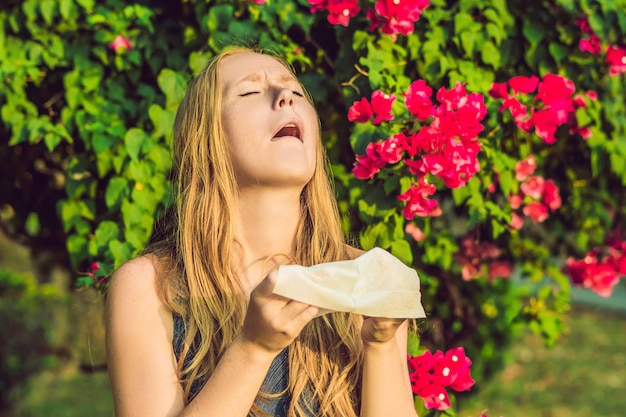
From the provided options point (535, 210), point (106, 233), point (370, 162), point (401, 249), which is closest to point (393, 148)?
point (370, 162)

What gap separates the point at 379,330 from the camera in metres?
1.75

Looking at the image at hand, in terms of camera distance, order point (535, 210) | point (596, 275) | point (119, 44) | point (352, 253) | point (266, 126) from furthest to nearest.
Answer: point (596, 275), point (535, 210), point (119, 44), point (352, 253), point (266, 126)

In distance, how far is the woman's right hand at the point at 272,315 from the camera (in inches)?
61.5

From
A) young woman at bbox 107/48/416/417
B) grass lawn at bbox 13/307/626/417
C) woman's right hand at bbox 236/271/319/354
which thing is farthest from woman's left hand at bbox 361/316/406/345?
grass lawn at bbox 13/307/626/417

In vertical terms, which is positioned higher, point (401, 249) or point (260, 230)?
point (260, 230)

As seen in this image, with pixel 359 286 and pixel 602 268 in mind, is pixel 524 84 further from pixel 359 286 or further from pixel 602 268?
pixel 359 286

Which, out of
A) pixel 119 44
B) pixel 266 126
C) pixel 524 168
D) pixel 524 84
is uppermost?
pixel 266 126

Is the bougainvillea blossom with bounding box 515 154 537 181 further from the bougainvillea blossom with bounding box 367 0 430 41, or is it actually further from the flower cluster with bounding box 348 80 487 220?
the bougainvillea blossom with bounding box 367 0 430 41

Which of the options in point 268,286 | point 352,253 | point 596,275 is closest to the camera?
point 268,286

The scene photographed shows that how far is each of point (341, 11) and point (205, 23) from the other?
460mm

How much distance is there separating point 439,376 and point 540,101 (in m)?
0.86

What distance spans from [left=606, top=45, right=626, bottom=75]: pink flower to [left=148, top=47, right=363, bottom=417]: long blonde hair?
43.4 inches

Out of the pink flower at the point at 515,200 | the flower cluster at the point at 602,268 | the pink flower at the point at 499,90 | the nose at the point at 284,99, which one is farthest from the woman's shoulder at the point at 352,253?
the flower cluster at the point at 602,268

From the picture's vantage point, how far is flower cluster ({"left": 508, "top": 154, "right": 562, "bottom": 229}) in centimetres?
278
